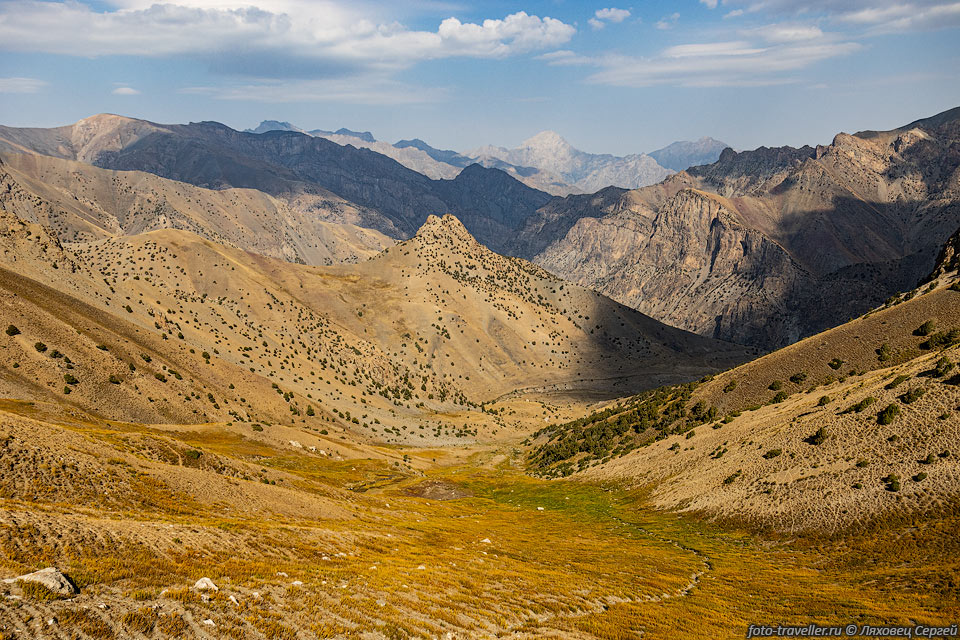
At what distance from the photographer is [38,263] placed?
113m

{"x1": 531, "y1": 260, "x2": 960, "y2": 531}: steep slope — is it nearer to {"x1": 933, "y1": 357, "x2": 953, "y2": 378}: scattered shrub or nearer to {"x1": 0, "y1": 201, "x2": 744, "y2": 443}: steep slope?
{"x1": 933, "y1": 357, "x2": 953, "y2": 378}: scattered shrub

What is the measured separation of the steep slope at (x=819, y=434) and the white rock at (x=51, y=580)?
48656mm

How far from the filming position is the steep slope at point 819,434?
1816 inches

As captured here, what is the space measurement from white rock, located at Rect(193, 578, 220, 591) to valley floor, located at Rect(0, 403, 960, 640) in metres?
0.26

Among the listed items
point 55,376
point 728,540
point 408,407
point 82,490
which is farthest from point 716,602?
point 408,407

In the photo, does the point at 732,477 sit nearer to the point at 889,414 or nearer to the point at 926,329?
the point at 889,414

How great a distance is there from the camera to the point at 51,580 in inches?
721

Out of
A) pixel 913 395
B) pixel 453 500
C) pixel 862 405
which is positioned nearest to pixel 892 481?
pixel 913 395

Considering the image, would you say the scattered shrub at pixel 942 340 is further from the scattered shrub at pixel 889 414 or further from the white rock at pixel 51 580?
the white rock at pixel 51 580

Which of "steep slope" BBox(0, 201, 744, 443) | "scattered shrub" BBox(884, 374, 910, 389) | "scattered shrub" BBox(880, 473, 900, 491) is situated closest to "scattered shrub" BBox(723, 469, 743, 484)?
"scattered shrub" BBox(880, 473, 900, 491)

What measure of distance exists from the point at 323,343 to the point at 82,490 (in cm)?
14638

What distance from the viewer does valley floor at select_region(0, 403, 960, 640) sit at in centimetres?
2067

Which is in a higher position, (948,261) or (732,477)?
(948,261)

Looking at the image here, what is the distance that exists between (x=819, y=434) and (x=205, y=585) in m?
55.7
